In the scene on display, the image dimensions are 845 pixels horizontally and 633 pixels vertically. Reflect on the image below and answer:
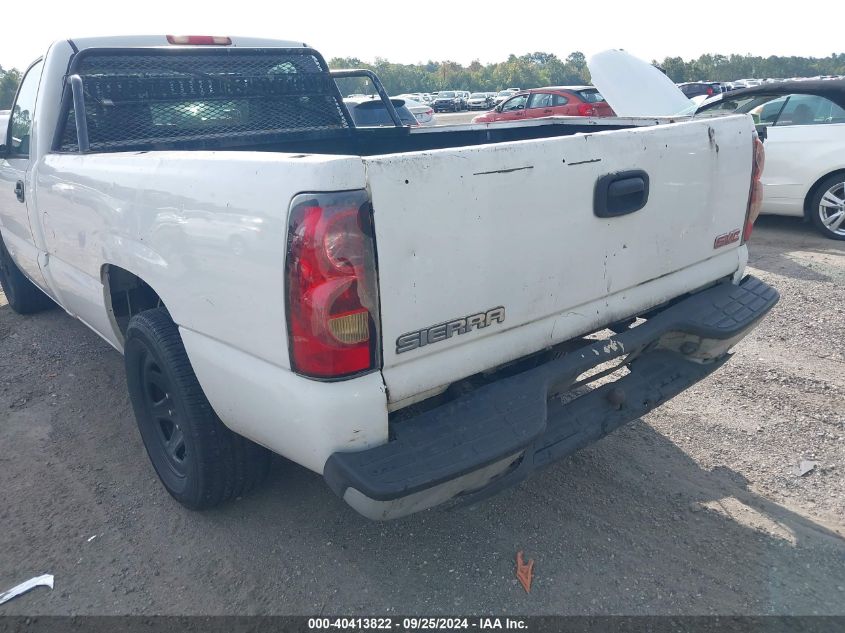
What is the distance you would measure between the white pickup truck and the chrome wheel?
4948mm

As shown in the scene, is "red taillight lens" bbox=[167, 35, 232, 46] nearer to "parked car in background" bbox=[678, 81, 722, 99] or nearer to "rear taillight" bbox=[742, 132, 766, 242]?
"rear taillight" bbox=[742, 132, 766, 242]

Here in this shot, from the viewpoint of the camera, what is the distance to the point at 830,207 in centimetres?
740

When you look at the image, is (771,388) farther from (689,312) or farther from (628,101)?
(628,101)

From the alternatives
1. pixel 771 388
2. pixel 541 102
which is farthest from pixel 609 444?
pixel 541 102

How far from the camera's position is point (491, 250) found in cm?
220

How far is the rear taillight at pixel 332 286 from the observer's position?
1915 mm

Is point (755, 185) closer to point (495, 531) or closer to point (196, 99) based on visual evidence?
point (495, 531)

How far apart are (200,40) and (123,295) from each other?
1.81m

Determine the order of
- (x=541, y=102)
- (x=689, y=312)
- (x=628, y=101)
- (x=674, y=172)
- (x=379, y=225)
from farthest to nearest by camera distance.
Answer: (x=541, y=102), (x=628, y=101), (x=689, y=312), (x=674, y=172), (x=379, y=225)

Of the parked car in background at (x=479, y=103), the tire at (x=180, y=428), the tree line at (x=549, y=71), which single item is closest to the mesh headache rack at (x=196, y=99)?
the tire at (x=180, y=428)

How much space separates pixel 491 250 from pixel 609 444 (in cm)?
167

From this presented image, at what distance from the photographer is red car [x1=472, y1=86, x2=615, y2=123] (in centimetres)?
1702

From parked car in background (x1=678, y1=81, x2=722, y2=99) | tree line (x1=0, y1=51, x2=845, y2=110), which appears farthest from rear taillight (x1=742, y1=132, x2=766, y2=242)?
tree line (x1=0, y1=51, x2=845, y2=110)

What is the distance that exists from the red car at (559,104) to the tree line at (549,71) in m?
49.4
